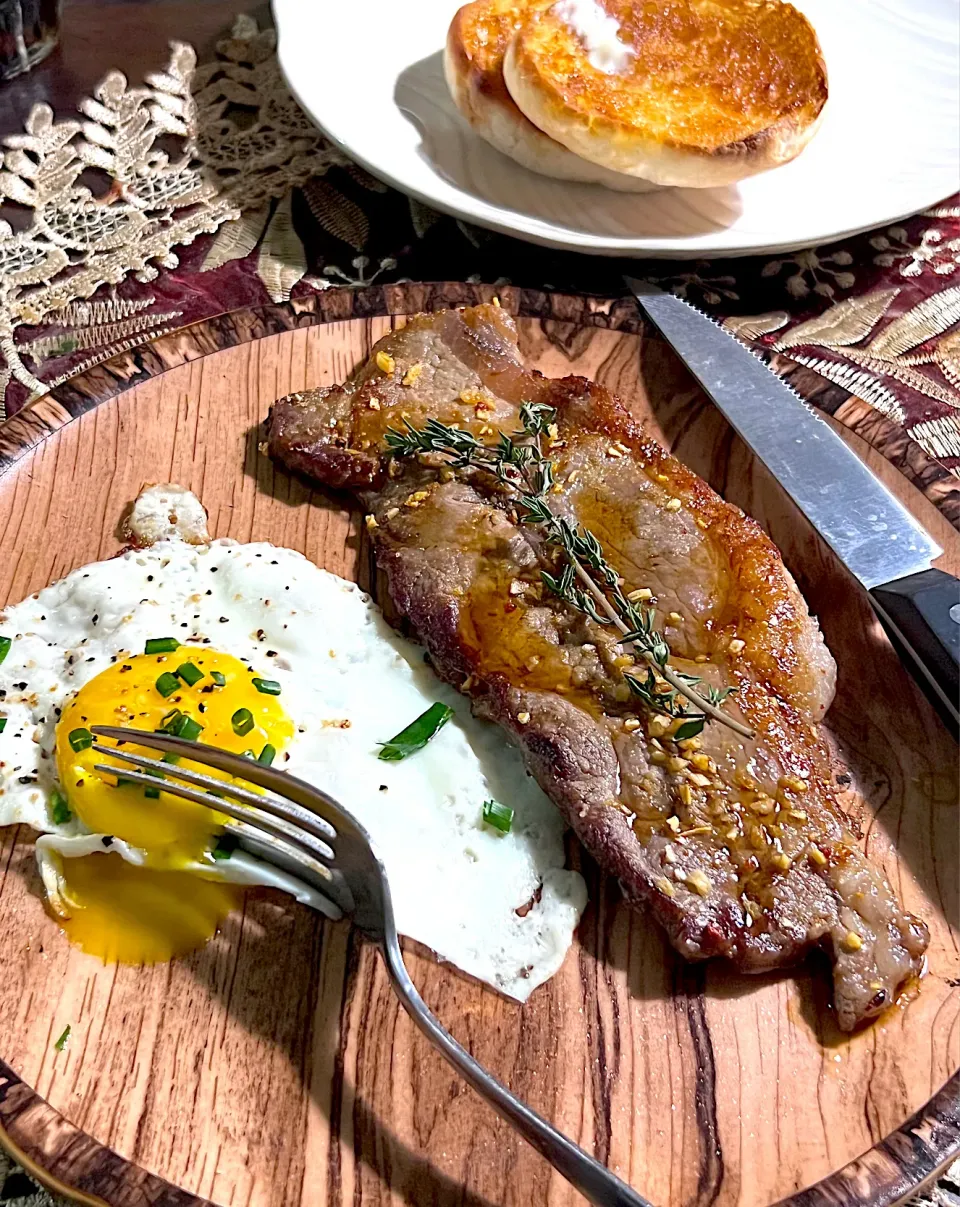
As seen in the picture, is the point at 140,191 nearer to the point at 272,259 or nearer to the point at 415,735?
the point at 272,259

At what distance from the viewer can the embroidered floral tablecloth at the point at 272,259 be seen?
11.1 feet

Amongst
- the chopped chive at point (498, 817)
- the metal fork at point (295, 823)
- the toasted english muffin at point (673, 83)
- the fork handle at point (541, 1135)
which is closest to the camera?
the fork handle at point (541, 1135)

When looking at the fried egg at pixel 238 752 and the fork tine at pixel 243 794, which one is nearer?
the fork tine at pixel 243 794

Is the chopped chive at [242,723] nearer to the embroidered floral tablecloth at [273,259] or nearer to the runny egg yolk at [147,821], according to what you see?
the runny egg yolk at [147,821]

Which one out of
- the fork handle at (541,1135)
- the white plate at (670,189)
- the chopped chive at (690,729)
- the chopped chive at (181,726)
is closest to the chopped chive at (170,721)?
the chopped chive at (181,726)

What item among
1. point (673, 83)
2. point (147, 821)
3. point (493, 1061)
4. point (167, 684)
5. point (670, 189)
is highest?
point (673, 83)

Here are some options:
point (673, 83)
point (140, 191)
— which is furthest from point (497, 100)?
point (140, 191)

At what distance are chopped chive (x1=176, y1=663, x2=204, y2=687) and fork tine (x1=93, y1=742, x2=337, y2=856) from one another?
0.83ft

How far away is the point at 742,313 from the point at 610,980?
8.08 feet

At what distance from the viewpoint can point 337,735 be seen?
2.25m

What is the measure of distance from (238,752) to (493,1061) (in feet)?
2.62

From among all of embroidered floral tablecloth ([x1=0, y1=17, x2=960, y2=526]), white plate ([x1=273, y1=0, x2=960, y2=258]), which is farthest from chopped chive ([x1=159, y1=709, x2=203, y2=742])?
white plate ([x1=273, y1=0, x2=960, y2=258])

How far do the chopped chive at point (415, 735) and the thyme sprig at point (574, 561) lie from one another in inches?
15.4

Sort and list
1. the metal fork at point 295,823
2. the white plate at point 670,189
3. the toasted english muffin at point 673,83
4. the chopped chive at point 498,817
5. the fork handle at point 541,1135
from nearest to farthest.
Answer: the fork handle at point 541,1135
the metal fork at point 295,823
the chopped chive at point 498,817
the toasted english muffin at point 673,83
the white plate at point 670,189
